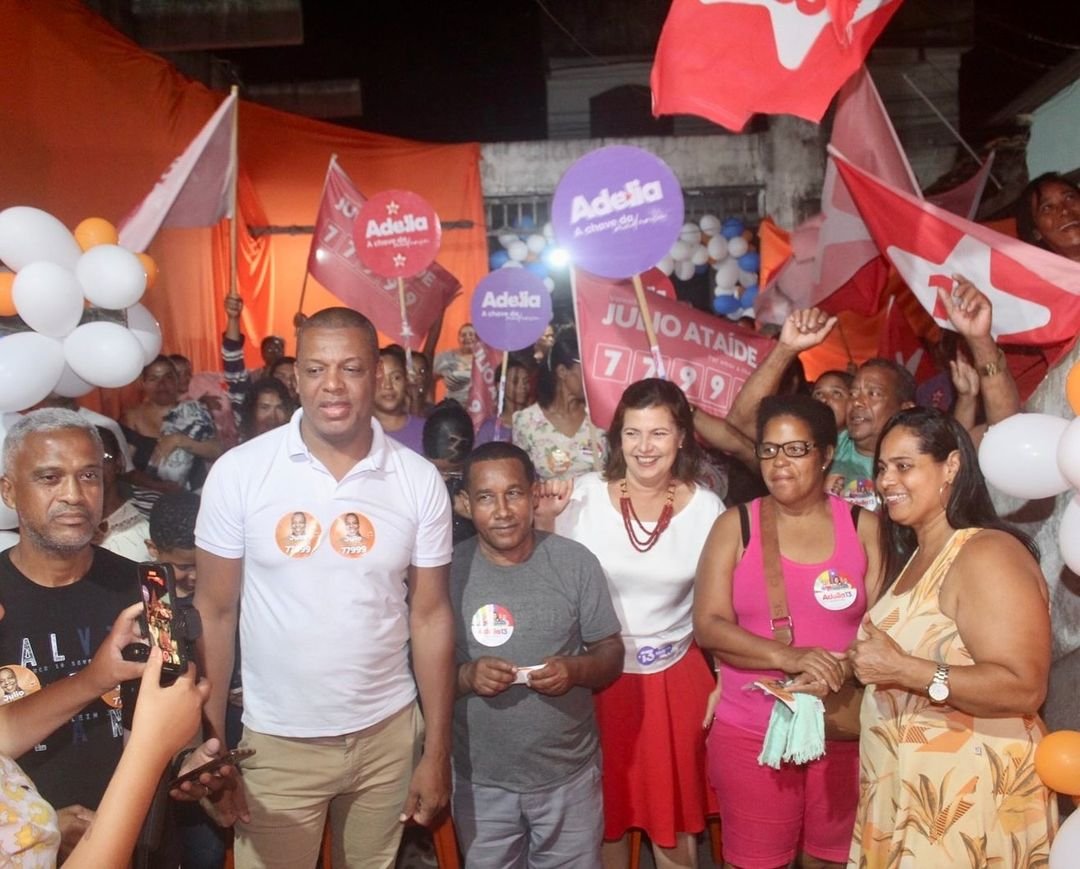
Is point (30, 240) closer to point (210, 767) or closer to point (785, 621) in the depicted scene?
point (210, 767)

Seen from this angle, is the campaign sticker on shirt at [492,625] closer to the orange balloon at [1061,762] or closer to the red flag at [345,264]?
the orange balloon at [1061,762]

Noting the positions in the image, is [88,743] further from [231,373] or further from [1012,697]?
[231,373]

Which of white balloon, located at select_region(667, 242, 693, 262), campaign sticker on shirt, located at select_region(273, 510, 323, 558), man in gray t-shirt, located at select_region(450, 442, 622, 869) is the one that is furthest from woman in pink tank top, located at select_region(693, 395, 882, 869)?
white balloon, located at select_region(667, 242, 693, 262)

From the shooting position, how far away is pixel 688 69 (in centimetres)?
402

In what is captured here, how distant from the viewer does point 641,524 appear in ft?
11.7

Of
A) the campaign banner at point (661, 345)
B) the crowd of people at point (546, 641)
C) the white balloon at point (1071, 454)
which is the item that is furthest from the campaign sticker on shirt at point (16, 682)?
the campaign banner at point (661, 345)

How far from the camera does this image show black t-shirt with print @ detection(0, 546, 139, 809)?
2568 millimetres

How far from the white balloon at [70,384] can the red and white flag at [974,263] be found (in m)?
3.35

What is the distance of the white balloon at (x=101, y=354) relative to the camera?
4.03 metres

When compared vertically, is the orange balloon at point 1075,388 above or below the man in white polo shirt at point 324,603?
above

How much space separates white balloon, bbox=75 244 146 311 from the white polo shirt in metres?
1.52

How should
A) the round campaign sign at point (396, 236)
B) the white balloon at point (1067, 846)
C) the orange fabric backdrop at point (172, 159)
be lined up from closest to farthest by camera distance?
the white balloon at point (1067, 846) < the round campaign sign at point (396, 236) < the orange fabric backdrop at point (172, 159)

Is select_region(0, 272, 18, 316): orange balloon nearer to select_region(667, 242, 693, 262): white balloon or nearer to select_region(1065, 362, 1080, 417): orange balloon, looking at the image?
select_region(1065, 362, 1080, 417): orange balloon

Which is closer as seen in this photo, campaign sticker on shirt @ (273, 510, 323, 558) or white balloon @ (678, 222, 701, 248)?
campaign sticker on shirt @ (273, 510, 323, 558)
